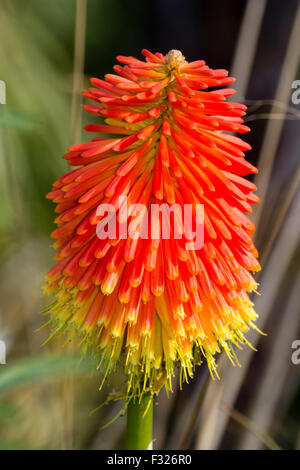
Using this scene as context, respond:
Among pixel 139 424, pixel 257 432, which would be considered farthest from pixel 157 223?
pixel 257 432

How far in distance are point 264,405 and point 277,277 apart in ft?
1.36

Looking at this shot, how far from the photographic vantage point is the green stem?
2.65 ft

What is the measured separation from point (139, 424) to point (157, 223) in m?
0.34

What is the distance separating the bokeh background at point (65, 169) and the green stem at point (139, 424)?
0.55m

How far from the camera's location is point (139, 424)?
0.81 metres

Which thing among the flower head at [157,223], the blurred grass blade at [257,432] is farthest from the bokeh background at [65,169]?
the flower head at [157,223]

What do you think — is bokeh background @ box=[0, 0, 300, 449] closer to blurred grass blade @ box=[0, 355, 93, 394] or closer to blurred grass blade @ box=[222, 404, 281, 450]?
blurred grass blade @ box=[222, 404, 281, 450]

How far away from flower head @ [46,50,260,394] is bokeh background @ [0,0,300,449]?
0.54m

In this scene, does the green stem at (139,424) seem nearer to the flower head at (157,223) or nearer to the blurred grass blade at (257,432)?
the flower head at (157,223)

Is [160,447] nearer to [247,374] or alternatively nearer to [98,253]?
[247,374]

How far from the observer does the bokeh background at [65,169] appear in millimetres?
1398

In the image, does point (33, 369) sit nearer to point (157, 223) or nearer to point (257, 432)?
point (157, 223)

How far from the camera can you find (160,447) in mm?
1504
